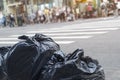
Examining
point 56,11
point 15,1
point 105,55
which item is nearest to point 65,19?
point 56,11

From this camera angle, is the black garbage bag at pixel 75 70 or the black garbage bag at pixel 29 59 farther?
the black garbage bag at pixel 29 59

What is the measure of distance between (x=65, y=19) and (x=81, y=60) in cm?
2638

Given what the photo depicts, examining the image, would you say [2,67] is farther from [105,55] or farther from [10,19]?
[10,19]

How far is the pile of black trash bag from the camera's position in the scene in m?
4.83

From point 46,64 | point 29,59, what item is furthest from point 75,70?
point 29,59

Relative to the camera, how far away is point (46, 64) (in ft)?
16.6

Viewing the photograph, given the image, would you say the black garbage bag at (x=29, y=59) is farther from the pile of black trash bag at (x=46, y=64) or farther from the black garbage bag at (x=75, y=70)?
the black garbage bag at (x=75, y=70)

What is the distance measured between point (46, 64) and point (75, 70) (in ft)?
1.37

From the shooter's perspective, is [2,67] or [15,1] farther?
[15,1]

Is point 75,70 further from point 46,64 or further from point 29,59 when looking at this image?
point 29,59

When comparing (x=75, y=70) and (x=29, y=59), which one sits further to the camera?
(x=29, y=59)

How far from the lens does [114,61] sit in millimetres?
9672

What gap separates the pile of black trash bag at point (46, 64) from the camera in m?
4.83

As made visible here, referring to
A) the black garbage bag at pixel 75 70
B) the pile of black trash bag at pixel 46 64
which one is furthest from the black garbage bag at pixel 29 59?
the black garbage bag at pixel 75 70
